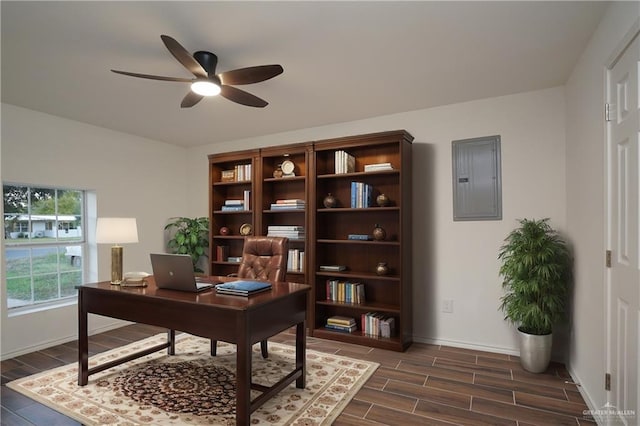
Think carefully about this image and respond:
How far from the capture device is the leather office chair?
298 centimetres

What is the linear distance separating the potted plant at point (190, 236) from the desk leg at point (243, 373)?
311 centimetres

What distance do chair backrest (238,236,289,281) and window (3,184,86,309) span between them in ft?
7.85

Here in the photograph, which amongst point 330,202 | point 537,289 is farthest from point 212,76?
point 537,289

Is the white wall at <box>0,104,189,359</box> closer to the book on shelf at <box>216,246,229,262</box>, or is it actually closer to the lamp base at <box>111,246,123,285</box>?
the book on shelf at <box>216,246,229,262</box>

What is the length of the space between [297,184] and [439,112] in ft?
6.13

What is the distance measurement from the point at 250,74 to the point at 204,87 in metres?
0.39

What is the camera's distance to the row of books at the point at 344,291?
3.77 meters

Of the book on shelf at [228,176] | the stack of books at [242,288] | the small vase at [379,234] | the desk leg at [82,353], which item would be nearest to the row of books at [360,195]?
the small vase at [379,234]

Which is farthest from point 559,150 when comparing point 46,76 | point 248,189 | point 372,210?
point 46,76

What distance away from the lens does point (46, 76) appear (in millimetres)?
2805

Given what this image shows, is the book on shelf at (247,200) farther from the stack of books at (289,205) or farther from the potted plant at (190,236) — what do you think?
the potted plant at (190,236)

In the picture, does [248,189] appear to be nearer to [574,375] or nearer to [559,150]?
[559,150]

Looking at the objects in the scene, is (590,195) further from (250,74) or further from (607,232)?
(250,74)

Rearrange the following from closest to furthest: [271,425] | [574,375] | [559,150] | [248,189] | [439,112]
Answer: [271,425]
[574,375]
[559,150]
[439,112]
[248,189]
